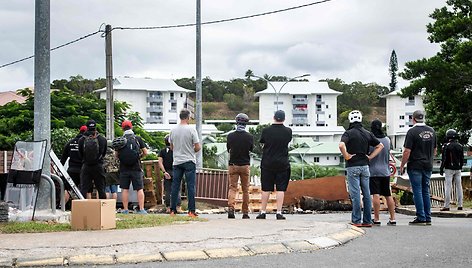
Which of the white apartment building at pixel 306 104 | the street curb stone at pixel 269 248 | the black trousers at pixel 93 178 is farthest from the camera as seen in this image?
the white apartment building at pixel 306 104

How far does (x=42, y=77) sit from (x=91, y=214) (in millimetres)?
2678

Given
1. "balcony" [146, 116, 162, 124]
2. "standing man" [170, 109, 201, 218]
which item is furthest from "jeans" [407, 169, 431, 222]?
"balcony" [146, 116, 162, 124]

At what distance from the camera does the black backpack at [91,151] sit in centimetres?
1405

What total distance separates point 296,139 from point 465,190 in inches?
2670

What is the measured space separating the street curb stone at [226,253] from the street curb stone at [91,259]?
3.70ft

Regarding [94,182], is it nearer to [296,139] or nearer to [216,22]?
[216,22]

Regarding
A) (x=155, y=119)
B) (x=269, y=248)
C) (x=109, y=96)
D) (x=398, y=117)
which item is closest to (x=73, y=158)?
(x=269, y=248)

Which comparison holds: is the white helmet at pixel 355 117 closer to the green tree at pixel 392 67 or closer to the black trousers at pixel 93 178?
the black trousers at pixel 93 178

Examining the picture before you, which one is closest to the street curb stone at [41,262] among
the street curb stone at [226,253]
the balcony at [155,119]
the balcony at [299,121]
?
the street curb stone at [226,253]

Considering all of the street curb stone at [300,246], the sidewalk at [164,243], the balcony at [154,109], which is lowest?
the street curb stone at [300,246]

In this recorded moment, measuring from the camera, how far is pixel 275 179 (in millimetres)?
12961

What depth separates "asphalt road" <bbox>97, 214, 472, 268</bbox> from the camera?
802cm

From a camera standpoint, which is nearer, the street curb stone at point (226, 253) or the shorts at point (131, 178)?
the street curb stone at point (226, 253)

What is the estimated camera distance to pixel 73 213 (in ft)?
34.9
